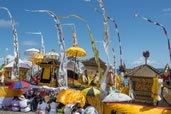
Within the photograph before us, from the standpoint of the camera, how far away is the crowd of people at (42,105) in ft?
41.2

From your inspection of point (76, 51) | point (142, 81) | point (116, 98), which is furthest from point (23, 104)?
point (142, 81)

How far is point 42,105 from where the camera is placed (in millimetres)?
14008

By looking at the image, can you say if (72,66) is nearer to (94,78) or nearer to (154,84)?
(94,78)

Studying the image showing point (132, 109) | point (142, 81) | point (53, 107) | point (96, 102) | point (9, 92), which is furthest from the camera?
point (9, 92)

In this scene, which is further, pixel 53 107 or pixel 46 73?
pixel 46 73

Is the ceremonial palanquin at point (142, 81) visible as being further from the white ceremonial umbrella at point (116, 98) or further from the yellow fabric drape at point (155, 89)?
the white ceremonial umbrella at point (116, 98)

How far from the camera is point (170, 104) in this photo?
1146 cm

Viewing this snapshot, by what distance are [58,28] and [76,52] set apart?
140 inches

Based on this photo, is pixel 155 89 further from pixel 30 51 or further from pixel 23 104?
pixel 30 51

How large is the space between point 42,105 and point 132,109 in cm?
510

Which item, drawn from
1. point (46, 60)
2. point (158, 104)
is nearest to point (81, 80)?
point (46, 60)

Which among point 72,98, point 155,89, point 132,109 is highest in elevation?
point 155,89

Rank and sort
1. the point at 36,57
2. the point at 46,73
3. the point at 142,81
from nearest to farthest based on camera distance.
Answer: the point at 142,81 → the point at 46,73 → the point at 36,57

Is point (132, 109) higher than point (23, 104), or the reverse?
point (132, 109)
